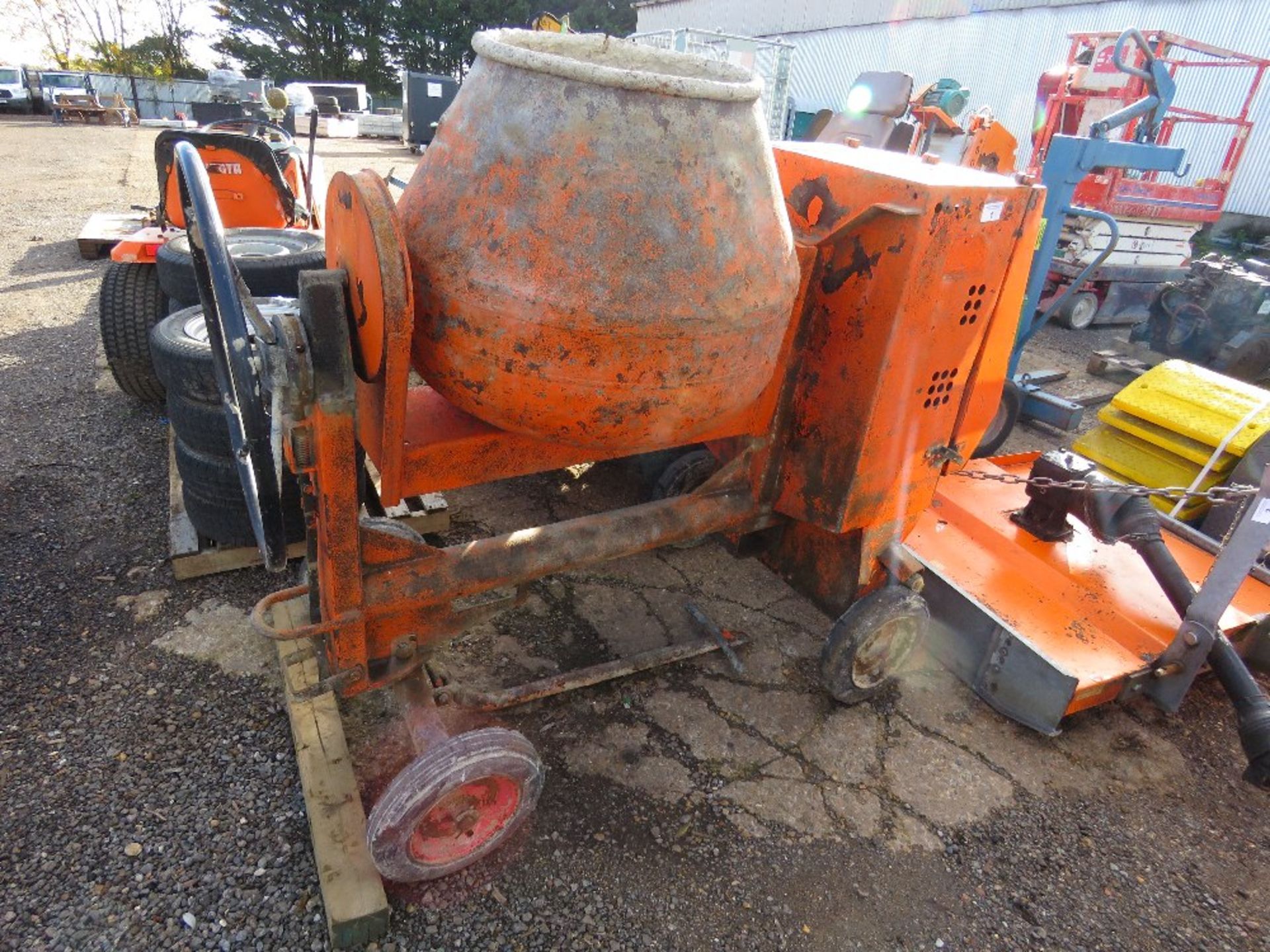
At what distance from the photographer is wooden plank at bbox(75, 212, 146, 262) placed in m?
7.08

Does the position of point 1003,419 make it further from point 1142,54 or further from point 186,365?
point 186,365

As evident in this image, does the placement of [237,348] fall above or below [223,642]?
above

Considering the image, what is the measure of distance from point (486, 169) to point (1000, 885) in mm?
2484

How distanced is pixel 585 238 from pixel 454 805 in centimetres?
153

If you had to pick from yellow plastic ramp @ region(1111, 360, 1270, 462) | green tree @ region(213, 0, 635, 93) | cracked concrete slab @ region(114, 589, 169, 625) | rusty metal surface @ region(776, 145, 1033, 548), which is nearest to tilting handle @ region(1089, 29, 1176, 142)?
yellow plastic ramp @ region(1111, 360, 1270, 462)

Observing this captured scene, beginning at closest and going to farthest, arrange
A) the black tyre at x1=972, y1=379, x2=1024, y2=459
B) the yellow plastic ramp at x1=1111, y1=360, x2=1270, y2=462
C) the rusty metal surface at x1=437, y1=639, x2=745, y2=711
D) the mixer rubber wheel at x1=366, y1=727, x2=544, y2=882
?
1. the mixer rubber wheel at x1=366, y1=727, x2=544, y2=882
2. the rusty metal surface at x1=437, y1=639, x2=745, y2=711
3. the yellow plastic ramp at x1=1111, y1=360, x2=1270, y2=462
4. the black tyre at x1=972, y1=379, x2=1024, y2=459

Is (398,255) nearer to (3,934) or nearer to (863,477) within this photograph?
(863,477)

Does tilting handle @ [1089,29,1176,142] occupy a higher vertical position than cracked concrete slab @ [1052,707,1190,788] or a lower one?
higher

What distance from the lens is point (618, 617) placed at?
11.0 ft

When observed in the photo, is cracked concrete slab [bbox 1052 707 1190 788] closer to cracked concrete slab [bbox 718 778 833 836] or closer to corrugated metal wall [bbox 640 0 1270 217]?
cracked concrete slab [bbox 718 778 833 836]

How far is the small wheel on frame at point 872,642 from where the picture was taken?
2.73 meters

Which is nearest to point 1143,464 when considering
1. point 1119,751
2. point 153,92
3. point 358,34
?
point 1119,751

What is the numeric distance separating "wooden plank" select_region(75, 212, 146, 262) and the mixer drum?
6.79m

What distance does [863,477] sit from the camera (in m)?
2.60
